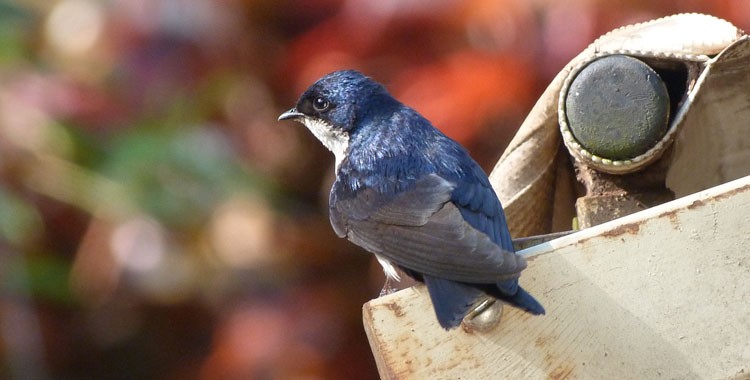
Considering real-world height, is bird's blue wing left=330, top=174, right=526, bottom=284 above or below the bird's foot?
above

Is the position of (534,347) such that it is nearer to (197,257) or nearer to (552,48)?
(552,48)

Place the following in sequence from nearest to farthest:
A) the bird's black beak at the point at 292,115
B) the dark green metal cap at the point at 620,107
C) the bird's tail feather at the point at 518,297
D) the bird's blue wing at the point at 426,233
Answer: the bird's tail feather at the point at 518,297 < the bird's blue wing at the point at 426,233 < the dark green metal cap at the point at 620,107 < the bird's black beak at the point at 292,115

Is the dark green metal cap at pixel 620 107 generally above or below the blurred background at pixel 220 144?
below

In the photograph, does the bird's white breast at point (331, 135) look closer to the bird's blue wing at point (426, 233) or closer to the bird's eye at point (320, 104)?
the bird's eye at point (320, 104)

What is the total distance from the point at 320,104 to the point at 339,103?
0.05 m

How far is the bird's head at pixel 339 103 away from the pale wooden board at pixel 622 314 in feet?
2.26

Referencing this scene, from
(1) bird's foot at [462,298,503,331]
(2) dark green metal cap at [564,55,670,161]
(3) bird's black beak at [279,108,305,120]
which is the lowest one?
(1) bird's foot at [462,298,503,331]

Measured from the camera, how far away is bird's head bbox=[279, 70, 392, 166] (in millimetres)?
2504

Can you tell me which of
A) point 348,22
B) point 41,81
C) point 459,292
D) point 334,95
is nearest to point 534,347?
point 459,292

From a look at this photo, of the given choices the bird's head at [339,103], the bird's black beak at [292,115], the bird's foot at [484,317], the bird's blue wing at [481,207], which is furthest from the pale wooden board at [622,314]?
the bird's black beak at [292,115]

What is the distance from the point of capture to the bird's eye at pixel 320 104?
255 centimetres

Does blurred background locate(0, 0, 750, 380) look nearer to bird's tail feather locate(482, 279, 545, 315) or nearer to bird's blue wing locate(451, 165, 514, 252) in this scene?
bird's blue wing locate(451, 165, 514, 252)

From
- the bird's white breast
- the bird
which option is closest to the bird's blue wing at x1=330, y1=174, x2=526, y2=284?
the bird

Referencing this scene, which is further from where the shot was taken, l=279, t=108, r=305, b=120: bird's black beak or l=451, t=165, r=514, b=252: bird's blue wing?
l=279, t=108, r=305, b=120: bird's black beak
